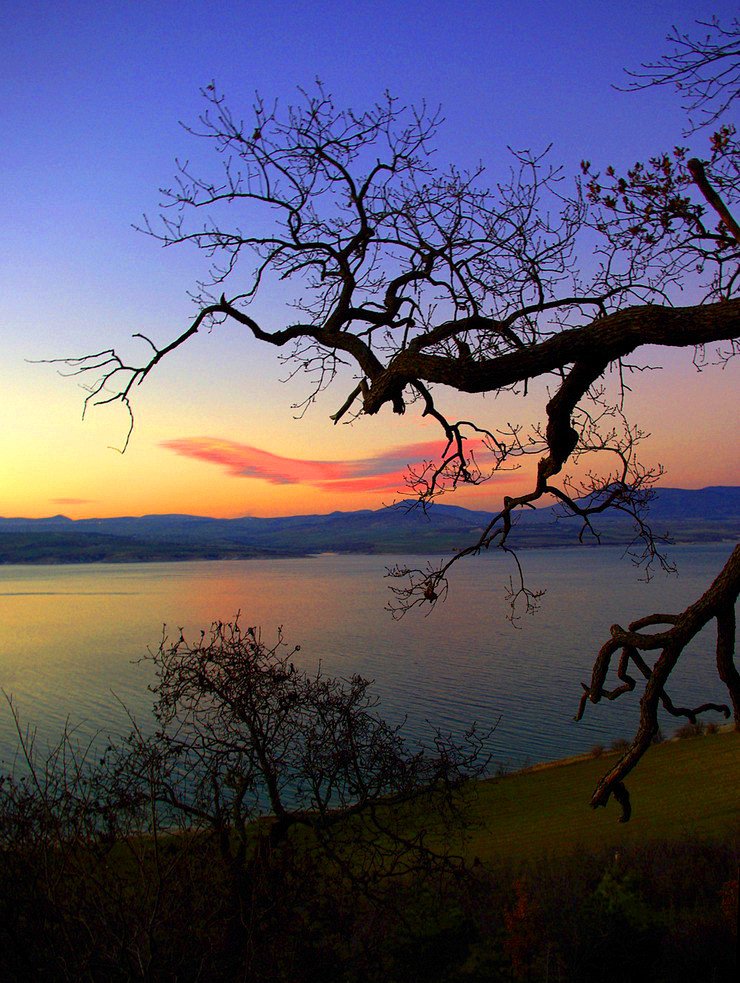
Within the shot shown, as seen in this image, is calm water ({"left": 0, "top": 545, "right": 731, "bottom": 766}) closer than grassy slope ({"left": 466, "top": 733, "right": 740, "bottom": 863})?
No

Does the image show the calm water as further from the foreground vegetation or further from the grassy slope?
the grassy slope

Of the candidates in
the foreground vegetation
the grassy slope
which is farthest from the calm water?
the grassy slope

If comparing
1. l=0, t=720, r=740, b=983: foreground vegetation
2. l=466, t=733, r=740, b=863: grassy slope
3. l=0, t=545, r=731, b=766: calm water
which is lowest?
l=0, t=545, r=731, b=766: calm water

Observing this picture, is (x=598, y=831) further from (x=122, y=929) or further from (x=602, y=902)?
(x=122, y=929)

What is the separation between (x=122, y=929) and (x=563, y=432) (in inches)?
124

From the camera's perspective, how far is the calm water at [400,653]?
75.3 feet

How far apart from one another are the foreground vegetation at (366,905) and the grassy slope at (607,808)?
0.08 meters

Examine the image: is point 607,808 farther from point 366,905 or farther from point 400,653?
point 400,653

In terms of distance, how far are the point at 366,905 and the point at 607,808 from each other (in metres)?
7.33

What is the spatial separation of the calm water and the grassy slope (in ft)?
10.5

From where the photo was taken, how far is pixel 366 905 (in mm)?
7668

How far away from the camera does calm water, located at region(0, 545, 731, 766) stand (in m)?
23.0

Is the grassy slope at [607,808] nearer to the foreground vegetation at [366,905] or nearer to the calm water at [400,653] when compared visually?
the foreground vegetation at [366,905]

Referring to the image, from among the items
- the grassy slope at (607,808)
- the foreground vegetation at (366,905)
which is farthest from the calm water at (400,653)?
the grassy slope at (607,808)
